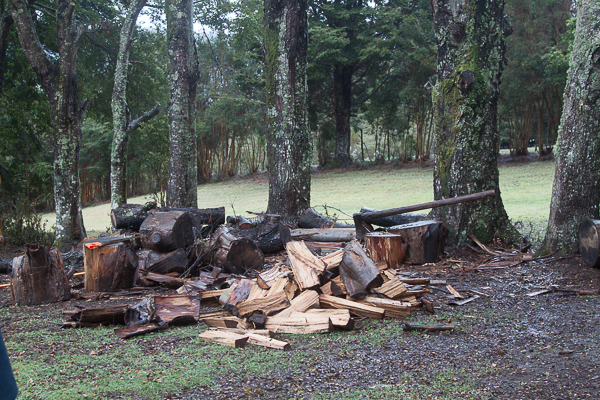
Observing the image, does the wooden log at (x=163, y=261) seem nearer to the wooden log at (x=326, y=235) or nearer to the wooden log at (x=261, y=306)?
the wooden log at (x=261, y=306)

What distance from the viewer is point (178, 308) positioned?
4746 mm

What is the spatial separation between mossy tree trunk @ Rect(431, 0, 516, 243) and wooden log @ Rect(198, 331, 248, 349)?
4.57 metres

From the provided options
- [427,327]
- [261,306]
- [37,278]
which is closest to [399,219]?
[427,327]

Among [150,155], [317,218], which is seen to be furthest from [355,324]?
[150,155]

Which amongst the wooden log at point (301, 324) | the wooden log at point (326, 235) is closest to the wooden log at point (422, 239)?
the wooden log at point (326, 235)

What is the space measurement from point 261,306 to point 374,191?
18047 mm

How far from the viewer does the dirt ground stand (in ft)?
9.94

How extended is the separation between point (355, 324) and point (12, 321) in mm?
3641

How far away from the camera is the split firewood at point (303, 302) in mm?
4555

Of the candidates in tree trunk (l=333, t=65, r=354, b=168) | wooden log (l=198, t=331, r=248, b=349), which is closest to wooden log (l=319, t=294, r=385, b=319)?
wooden log (l=198, t=331, r=248, b=349)

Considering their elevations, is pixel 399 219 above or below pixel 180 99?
below

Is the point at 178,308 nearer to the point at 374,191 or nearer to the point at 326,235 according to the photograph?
the point at 326,235

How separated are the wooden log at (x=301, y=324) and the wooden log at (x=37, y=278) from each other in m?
2.99

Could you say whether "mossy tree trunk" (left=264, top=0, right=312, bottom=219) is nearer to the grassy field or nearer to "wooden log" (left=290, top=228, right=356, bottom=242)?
"wooden log" (left=290, top=228, right=356, bottom=242)
